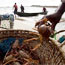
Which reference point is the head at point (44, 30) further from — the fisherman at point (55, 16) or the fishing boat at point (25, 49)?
the fishing boat at point (25, 49)

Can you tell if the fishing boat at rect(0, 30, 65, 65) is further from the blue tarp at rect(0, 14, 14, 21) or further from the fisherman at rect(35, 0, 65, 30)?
the blue tarp at rect(0, 14, 14, 21)

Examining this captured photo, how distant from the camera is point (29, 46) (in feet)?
7.50

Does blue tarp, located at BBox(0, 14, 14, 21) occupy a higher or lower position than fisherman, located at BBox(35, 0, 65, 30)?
lower

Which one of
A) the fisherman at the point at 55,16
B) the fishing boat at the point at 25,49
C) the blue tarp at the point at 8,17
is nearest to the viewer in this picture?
the fisherman at the point at 55,16

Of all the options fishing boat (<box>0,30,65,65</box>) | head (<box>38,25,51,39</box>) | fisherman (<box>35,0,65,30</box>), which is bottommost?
fishing boat (<box>0,30,65,65</box>)

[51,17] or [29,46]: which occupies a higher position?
[51,17]

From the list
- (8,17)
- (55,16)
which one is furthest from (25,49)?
(8,17)

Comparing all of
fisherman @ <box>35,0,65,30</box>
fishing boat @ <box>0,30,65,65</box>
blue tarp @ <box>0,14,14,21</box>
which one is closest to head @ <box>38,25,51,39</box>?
fisherman @ <box>35,0,65,30</box>

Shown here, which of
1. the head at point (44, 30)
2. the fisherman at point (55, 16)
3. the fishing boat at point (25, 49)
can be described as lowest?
the fishing boat at point (25, 49)

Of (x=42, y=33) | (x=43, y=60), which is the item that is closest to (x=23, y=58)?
(x=43, y=60)

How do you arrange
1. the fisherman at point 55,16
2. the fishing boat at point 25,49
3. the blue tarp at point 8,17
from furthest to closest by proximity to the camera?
the blue tarp at point 8,17 < the fishing boat at point 25,49 < the fisherman at point 55,16

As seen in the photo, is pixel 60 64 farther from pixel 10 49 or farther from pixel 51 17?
pixel 10 49

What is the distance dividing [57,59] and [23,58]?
0.70 meters

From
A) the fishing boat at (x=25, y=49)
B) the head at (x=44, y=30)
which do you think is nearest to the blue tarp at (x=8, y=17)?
the fishing boat at (x=25, y=49)
